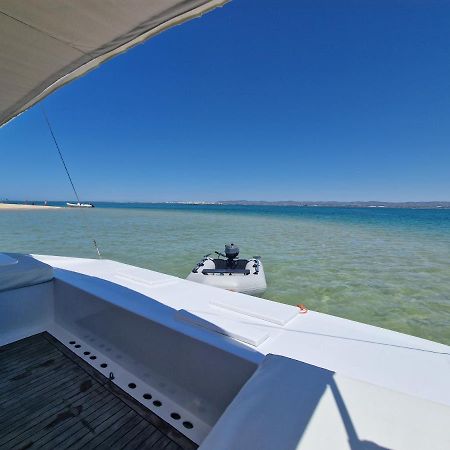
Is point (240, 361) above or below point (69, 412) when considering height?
above

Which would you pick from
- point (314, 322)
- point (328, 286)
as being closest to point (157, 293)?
point (314, 322)

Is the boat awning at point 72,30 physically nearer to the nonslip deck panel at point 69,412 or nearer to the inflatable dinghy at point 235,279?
the nonslip deck panel at point 69,412

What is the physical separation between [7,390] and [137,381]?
870 mm

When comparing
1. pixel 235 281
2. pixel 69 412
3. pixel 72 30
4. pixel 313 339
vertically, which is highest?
pixel 72 30

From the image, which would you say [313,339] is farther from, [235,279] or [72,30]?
[235,279]

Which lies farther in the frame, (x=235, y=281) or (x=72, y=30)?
(x=235, y=281)

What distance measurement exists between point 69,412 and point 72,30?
201 centimetres

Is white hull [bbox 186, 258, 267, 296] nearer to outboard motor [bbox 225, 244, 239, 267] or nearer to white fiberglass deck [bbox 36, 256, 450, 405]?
outboard motor [bbox 225, 244, 239, 267]

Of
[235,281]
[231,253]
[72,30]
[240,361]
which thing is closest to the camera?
[72,30]

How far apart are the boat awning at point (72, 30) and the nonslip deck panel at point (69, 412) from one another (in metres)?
1.88

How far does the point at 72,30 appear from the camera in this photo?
897 millimetres

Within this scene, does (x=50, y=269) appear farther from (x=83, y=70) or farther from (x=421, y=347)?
(x=421, y=347)

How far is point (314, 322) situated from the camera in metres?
1.84

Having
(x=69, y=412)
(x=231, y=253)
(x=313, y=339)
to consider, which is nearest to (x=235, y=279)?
(x=231, y=253)
